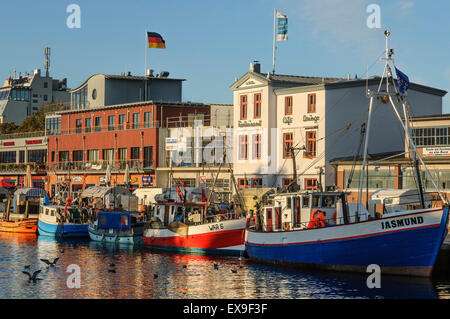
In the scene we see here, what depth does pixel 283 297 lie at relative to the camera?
3856 centimetres

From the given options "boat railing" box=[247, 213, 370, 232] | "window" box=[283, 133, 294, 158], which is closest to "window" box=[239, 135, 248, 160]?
"window" box=[283, 133, 294, 158]

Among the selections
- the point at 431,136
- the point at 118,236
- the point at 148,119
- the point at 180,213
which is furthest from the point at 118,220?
the point at 431,136

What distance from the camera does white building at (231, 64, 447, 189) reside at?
69125mm

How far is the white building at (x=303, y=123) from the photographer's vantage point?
6912 centimetres

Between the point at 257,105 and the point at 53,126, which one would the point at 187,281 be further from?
A: the point at 53,126

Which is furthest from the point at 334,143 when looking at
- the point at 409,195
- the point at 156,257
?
the point at 156,257

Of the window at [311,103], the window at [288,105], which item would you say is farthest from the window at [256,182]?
the window at [311,103]

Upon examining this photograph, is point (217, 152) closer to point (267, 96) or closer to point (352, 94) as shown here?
point (267, 96)

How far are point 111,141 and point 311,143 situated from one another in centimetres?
3482

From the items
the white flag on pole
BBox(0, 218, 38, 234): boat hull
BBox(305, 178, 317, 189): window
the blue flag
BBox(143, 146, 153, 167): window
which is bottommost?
BBox(0, 218, 38, 234): boat hull

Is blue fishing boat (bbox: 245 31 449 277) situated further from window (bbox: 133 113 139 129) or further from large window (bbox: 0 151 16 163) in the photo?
large window (bbox: 0 151 16 163)

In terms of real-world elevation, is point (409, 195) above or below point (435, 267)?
above

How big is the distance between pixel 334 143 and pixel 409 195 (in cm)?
1722
